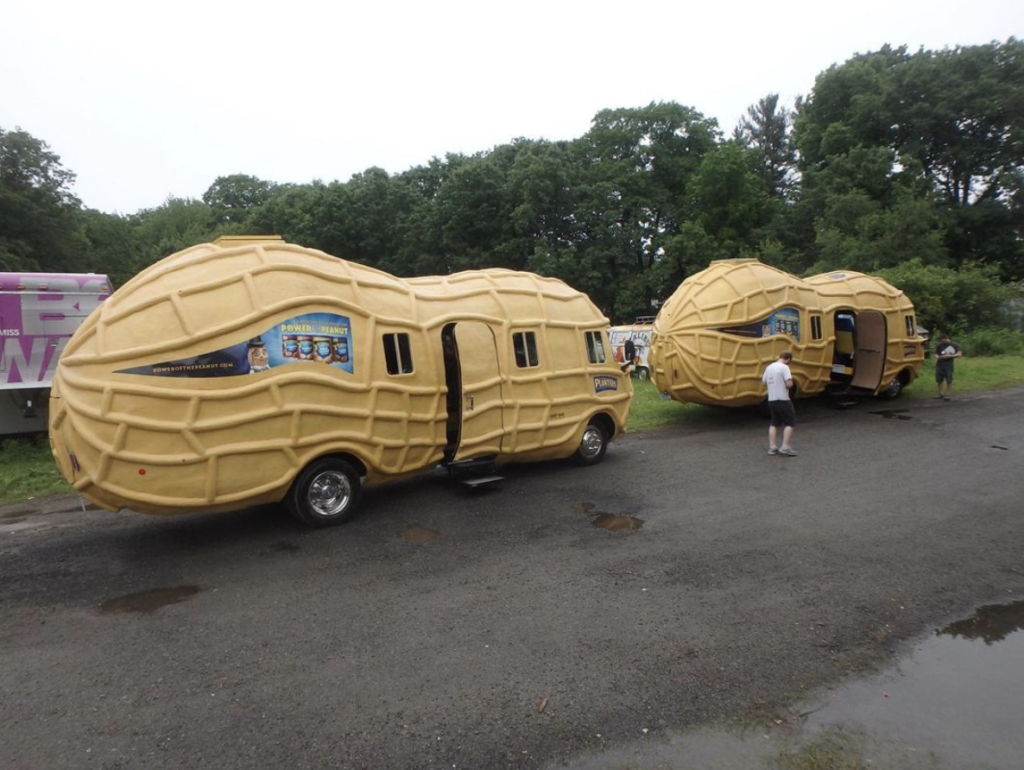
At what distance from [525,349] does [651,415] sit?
7.03 meters

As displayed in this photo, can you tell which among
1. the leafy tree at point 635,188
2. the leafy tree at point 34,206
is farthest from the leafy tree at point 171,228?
the leafy tree at point 635,188

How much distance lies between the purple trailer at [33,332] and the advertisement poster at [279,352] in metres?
6.42

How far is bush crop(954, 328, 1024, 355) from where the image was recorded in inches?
957

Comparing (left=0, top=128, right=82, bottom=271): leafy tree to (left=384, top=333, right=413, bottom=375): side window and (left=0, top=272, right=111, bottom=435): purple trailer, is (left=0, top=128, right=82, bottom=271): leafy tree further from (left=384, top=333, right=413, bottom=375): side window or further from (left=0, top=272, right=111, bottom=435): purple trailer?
(left=384, top=333, right=413, bottom=375): side window

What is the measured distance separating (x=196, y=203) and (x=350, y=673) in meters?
68.0

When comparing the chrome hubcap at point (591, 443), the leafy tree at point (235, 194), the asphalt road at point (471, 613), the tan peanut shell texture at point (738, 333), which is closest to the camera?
the asphalt road at point (471, 613)

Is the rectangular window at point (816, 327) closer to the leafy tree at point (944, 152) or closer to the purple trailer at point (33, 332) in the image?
the purple trailer at point (33, 332)

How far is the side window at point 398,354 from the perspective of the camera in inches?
294

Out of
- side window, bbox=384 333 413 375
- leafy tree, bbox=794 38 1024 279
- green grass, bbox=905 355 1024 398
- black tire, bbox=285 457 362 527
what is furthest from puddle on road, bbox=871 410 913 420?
leafy tree, bbox=794 38 1024 279

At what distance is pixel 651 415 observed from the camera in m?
15.2

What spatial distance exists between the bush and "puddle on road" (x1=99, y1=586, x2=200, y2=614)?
2729 centimetres

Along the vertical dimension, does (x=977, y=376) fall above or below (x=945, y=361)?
below

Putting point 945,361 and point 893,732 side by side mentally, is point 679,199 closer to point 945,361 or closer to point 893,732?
point 945,361

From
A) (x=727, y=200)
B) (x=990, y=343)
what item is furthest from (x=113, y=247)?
(x=990, y=343)
